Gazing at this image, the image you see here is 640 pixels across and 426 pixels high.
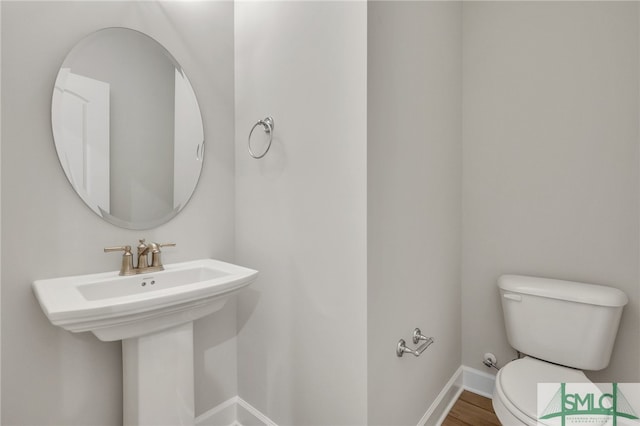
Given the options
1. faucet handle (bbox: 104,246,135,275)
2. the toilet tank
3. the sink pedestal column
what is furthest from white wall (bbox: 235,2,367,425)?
the toilet tank

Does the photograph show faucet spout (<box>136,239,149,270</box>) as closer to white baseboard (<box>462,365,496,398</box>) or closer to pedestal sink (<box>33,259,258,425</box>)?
pedestal sink (<box>33,259,258,425</box>)

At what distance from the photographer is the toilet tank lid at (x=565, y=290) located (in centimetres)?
129

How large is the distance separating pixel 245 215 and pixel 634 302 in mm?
1845

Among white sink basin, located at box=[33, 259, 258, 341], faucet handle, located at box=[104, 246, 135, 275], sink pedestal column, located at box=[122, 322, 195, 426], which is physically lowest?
sink pedestal column, located at box=[122, 322, 195, 426]

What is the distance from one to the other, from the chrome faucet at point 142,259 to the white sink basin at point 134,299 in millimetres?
39

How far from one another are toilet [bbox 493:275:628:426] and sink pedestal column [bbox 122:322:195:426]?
120 centimetres

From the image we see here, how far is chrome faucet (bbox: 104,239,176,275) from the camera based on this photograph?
1.13m

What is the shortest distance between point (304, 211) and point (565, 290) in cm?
124

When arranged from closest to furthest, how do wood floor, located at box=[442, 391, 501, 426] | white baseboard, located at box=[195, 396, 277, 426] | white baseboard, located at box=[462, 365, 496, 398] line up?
white baseboard, located at box=[195, 396, 277, 426] < wood floor, located at box=[442, 391, 501, 426] < white baseboard, located at box=[462, 365, 496, 398]

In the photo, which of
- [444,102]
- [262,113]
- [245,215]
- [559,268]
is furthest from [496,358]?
[262,113]

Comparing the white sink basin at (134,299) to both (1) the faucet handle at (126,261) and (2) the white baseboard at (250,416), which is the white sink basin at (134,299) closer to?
(1) the faucet handle at (126,261)

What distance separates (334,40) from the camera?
1101 millimetres

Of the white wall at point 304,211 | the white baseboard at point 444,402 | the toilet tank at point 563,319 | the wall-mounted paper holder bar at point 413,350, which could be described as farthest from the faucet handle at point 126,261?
the toilet tank at point 563,319

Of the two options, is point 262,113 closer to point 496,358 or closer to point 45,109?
point 45,109
